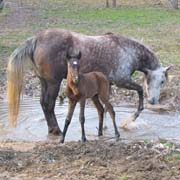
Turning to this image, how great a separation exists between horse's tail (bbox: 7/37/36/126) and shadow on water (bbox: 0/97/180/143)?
1.64 feet

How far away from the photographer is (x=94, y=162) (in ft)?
23.5

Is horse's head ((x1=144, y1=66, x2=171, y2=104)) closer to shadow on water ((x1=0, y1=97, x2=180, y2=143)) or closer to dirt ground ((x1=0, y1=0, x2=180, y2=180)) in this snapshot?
shadow on water ((x1=0, y1=97, x2=180, y2=143))

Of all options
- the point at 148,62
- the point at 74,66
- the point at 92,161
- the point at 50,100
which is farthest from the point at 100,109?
the point at 92,161

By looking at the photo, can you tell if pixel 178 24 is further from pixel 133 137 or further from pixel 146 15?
pixel 133 137

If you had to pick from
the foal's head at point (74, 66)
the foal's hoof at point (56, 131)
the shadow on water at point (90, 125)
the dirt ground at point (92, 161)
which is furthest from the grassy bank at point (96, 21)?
the dirt ground at point (92, 161)

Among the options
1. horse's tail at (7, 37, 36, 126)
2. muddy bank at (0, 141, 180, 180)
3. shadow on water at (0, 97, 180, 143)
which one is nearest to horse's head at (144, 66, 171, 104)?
shadow on water at (0, 97, 180, 143)

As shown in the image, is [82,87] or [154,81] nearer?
[82,87]

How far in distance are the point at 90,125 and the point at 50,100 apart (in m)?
1.06

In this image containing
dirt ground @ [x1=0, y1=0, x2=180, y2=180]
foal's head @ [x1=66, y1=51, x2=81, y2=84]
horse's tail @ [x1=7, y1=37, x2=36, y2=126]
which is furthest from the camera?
horse's tail @ [x1=7, y1=37, x2=36, y2=126]

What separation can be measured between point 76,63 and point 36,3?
28412 mm

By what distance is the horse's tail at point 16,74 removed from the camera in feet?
31.5

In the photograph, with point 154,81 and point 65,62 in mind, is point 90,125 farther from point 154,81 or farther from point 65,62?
point 65,62

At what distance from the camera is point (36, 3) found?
36531 millimetres

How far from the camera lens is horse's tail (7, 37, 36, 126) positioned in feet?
31.5
